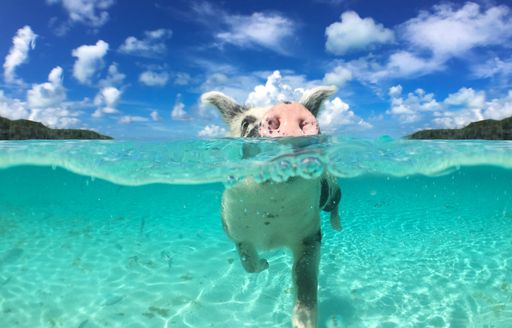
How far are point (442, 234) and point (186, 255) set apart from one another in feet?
32.6

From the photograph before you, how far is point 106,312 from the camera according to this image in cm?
712

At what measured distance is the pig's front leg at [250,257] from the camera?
4.59 metres

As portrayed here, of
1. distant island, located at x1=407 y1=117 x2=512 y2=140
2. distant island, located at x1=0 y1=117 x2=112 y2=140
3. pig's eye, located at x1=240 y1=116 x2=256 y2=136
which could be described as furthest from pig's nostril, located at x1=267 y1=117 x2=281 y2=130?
distant island, located at x1=0 y1=117 x2=112 y2=140

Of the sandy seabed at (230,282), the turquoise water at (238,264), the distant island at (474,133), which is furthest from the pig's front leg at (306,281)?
the distant island at (474,133)

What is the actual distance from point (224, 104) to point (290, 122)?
77.7 inches

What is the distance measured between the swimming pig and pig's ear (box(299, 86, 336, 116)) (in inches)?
0.5

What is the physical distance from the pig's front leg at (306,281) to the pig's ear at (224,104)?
2115 millimetres

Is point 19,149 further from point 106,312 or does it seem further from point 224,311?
point 224,311

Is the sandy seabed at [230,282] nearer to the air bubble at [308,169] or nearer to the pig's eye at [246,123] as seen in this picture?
the air bubble at [308,169]

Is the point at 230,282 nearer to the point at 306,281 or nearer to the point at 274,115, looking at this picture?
the point at 306,281

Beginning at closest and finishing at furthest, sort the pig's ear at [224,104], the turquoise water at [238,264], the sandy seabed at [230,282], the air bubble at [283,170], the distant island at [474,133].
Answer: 1. the air bubble at [283,170]
2. the pig's ear at [224,104]
3. the turquoise water at [238,264]
4. the sandy seabed at [230,282]
5. the distant island at [474,133]

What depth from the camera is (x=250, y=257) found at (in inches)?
184

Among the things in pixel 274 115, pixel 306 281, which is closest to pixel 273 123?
pixel 274 115

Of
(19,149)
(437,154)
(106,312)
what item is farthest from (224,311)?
(19,149)
